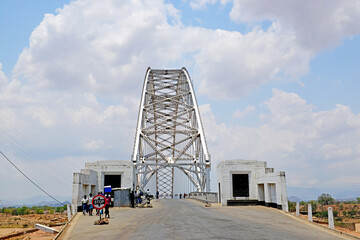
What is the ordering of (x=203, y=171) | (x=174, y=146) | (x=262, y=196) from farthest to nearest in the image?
(x=174, y=146) < (x=203, y=171) < (x=262, y=196)

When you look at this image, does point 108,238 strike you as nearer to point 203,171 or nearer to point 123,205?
point 123,205

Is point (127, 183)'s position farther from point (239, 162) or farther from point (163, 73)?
point (163, 73)

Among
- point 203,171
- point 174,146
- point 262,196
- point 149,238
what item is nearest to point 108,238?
point 149,238

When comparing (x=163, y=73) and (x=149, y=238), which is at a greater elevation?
(x=163, y=73)

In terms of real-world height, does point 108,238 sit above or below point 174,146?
below

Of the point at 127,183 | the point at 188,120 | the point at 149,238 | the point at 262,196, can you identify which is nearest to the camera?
the point at 149,238

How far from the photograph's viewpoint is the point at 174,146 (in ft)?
257

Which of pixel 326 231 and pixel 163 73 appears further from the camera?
pixel 163 73

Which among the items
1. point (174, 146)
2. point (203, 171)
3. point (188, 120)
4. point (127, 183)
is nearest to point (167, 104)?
point (188, 120)

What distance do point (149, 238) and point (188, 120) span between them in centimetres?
7440

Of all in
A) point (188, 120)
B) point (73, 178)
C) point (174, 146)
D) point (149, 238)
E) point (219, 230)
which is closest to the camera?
point (149, 238)

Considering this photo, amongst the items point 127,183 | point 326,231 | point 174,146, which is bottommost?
point 326,231

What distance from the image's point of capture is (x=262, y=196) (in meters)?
33.2

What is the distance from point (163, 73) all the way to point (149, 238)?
78.7m
